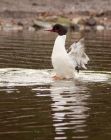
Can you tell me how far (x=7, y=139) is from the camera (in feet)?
34.9

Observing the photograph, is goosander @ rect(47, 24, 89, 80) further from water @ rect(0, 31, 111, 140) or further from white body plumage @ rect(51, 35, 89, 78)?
water @ rect(0, 31, 111, 140)

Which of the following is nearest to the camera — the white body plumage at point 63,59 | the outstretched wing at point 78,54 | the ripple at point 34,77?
the ripple at point 34,77

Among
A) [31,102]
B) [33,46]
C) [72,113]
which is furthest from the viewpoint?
[33,46]

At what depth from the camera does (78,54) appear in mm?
19594

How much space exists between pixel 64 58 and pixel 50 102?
469cm

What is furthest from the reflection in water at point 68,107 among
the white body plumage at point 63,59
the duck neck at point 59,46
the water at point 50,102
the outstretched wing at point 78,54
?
the outstretched wing at point 78,54

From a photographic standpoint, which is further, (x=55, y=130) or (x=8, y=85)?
(x=8, y=85)

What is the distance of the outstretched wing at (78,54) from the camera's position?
1948 centimetres

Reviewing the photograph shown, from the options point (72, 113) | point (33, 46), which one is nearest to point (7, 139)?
point (72, 113)

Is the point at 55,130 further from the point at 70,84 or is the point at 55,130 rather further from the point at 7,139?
the point at 70,84

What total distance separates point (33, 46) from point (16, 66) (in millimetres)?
8523

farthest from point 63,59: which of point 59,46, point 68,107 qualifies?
point 68,107

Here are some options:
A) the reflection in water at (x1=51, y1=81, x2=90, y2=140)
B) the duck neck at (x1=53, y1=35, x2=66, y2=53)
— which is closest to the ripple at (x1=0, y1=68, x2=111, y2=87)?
the reflection in water at (x1=51, y1=81, x2=90, y2=140)

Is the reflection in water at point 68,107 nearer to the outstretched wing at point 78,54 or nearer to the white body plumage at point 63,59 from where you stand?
the white body plumage at point 63,59
